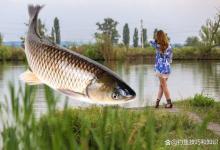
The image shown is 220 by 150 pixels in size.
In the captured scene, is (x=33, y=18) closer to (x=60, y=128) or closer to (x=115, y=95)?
(x=115, y=95)

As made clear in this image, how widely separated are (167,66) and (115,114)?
823 cm

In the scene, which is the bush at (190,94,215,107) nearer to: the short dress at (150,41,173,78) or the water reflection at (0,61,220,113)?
the water reflection at (0,61,220,113)

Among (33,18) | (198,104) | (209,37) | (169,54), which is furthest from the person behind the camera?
(209,37)

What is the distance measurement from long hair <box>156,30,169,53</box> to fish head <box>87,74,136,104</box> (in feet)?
20.6

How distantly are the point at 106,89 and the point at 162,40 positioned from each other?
21.9 feet

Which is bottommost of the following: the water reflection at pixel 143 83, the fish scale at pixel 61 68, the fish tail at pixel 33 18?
the water reflection at pixel 143 83

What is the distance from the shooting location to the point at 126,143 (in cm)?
147

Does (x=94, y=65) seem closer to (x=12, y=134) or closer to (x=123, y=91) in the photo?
(x=123, y=91)

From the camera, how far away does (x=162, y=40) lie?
28.9ft

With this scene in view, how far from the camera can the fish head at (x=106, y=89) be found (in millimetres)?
2199

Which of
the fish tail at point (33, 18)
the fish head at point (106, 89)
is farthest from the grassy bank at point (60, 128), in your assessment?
the fish tail at point (33, 18)

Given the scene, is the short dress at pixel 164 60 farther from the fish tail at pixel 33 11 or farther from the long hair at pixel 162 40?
the fish tail at pixel 33 11

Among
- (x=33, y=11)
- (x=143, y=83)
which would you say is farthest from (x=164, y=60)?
(x=143, y=83)

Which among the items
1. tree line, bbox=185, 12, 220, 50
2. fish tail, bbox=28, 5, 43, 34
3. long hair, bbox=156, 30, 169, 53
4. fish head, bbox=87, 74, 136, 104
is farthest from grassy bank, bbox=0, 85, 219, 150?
tree line, bbox=185, 12, 220, 50
